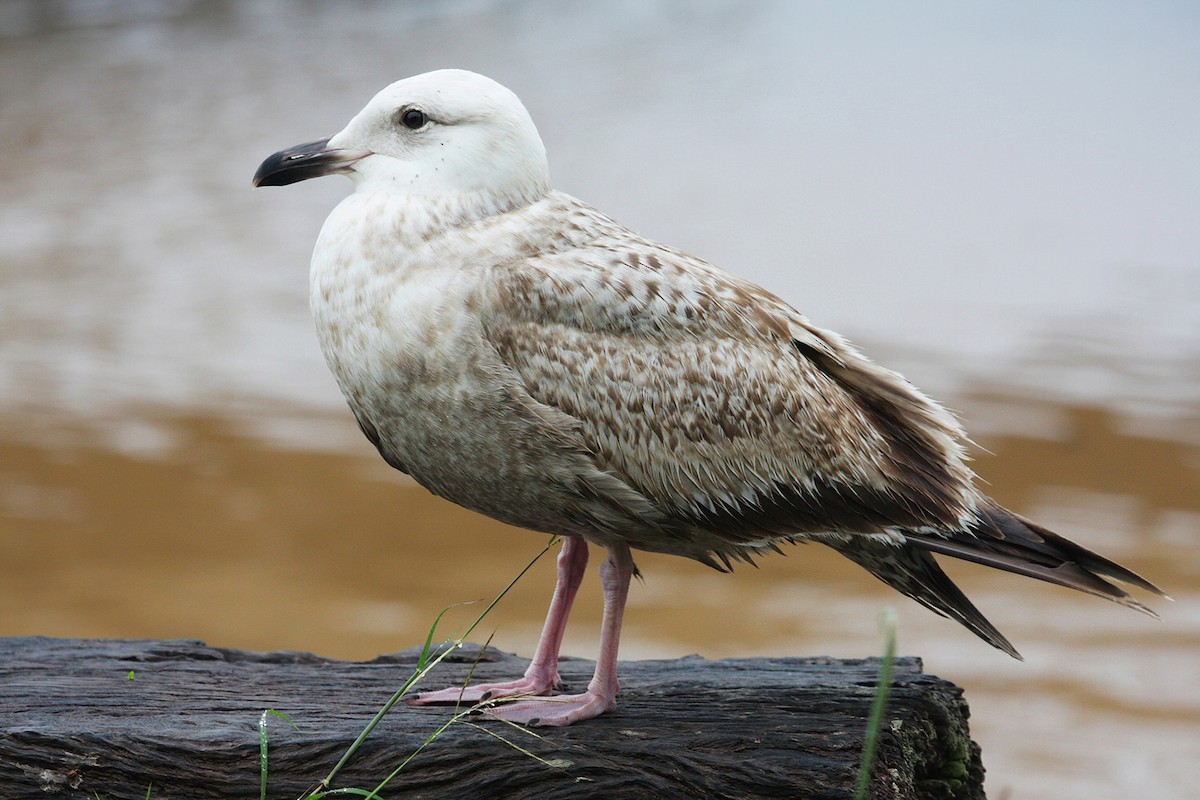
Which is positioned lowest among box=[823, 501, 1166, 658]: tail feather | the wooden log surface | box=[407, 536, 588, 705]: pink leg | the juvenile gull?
the wooden log surface

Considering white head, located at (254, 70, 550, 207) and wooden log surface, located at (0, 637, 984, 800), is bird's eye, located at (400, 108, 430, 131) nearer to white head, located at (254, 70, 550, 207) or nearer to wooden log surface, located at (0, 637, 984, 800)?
white head, located at (254, 70, 550, 207)

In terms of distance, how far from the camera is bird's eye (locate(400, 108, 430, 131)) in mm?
4270

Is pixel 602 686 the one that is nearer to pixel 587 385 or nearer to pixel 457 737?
pixel 457 737

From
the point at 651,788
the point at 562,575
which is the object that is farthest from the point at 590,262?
the point at 651,788

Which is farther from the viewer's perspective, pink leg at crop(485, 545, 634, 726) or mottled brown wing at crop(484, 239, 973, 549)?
pink leg at crop(485, 545, 634, 726)

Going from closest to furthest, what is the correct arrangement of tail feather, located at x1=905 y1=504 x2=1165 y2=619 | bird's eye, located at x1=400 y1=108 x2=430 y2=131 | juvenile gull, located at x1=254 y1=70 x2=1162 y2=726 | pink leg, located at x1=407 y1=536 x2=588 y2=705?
juvenile gull, located at x1=254 y1=70 x2=1162 y2=726 < tail feather, located at x1=905 y1=504 x2=1165 y2=619 < bird's eye, located at x1=400 y1=108 x2=430 y2=131 < pink leg, located at x1=407 y1=536 x2=588 y2=705

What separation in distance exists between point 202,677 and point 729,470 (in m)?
2.13

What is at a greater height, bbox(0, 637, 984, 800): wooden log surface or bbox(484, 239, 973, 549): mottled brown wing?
bbox(484, 239, 973, 549): mottled brown wing

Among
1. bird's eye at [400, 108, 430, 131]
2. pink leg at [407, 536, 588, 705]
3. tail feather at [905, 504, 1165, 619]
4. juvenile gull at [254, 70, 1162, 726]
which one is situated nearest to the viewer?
juvenile gull at [254, 70, 1162, 726]

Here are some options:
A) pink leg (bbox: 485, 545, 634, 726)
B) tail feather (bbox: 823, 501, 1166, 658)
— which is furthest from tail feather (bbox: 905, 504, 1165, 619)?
pink leg (bbox: 485, 545, 634, 726)

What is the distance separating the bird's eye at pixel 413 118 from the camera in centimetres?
427

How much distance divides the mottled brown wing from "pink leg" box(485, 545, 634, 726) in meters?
0.35

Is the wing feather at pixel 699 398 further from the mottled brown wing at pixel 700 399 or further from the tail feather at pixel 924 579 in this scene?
the tail feather at pixel 924 579

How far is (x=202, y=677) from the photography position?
4992mm
